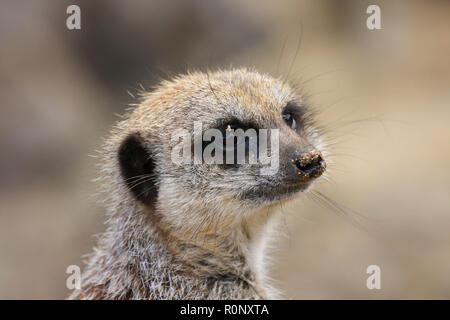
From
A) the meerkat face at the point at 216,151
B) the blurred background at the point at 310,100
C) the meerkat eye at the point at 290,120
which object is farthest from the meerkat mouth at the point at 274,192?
the blurred background at the point at 310,100

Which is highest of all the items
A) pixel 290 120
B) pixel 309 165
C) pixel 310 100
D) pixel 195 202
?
pixel 310 100

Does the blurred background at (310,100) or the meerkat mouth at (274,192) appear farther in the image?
the blurred background at (310,100)

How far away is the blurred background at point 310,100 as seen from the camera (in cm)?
560

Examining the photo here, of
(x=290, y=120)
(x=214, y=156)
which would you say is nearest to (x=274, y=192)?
(x=214, y=156)

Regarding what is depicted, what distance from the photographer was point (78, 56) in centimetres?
748

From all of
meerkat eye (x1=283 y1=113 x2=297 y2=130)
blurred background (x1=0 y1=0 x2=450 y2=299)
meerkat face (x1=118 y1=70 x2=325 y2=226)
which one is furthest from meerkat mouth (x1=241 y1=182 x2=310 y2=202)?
blurred background (x1=0 y1=0 x2=450 y2=299)

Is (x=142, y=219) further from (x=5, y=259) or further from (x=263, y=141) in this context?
(x=5, y=259)

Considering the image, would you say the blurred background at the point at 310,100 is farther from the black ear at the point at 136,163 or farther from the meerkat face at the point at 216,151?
the black ear at the point at 136,163

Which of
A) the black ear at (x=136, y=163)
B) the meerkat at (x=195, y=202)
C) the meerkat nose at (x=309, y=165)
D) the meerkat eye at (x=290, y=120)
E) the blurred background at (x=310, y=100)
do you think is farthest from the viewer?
the blurred background at (x=310, y=100)

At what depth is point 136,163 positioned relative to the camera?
2.71m

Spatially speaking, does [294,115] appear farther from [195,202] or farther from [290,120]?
[195,202]

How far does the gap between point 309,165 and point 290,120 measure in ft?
1.91

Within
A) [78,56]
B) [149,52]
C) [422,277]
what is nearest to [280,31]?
[149,52]

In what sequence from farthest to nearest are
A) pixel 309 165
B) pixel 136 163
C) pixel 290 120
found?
1. pixel 290 120
2. pixel 136 163
3. pixel 309 165
